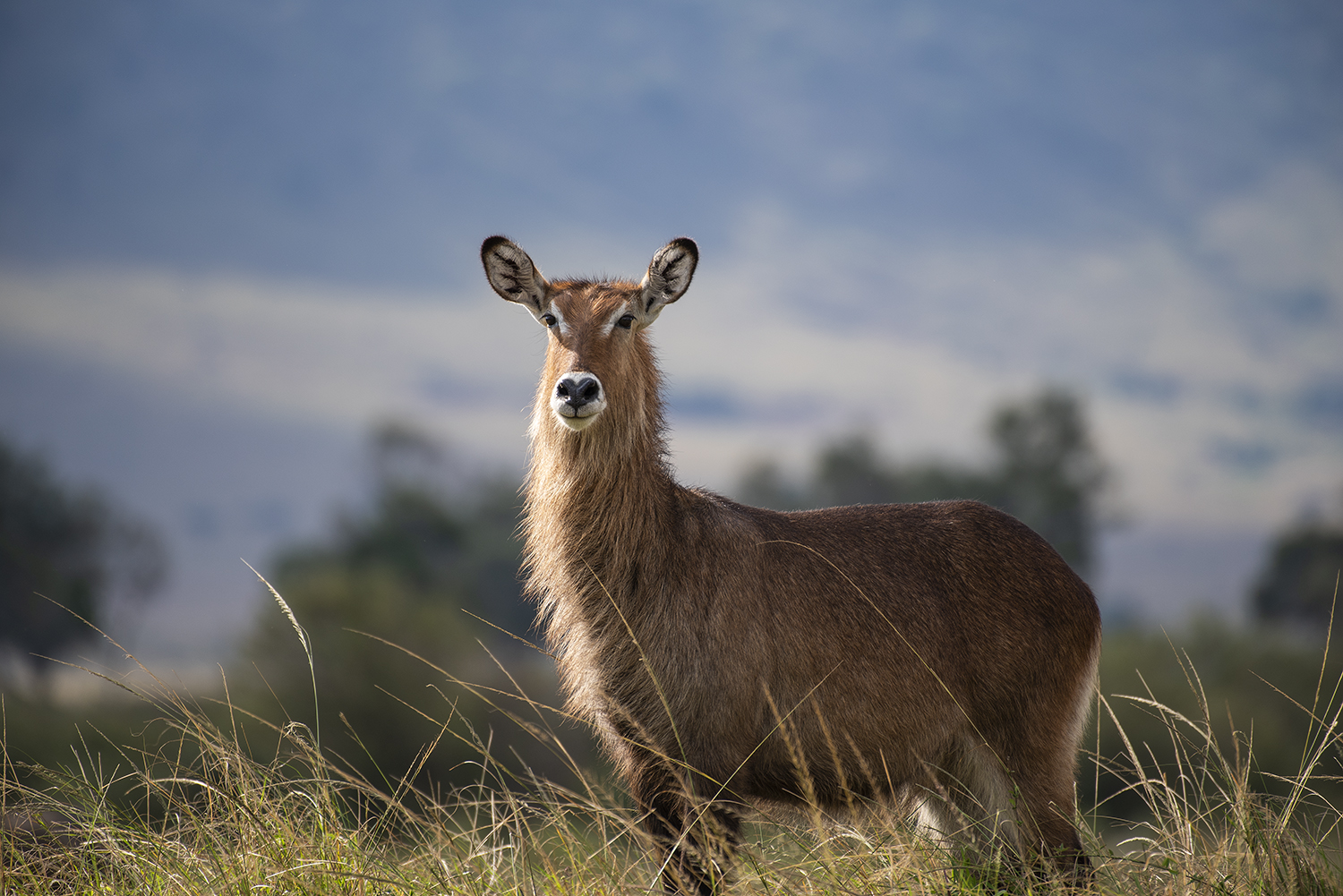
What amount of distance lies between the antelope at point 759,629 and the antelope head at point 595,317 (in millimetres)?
12

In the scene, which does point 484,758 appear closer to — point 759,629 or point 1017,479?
point 759,629

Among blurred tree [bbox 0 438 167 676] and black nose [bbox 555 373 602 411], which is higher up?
black nose [bbox 555 373 602 411]

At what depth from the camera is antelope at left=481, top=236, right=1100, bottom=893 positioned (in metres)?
4.84

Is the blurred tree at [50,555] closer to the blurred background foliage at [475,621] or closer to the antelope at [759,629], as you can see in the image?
the blurred background foliage at [475,621]

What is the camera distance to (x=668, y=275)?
540 centimetres

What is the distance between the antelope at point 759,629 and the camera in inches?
190

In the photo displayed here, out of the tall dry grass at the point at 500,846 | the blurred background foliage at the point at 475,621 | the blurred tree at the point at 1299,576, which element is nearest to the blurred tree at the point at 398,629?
the blurred background foliage at the point at 475,621

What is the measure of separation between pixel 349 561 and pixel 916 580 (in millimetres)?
54880

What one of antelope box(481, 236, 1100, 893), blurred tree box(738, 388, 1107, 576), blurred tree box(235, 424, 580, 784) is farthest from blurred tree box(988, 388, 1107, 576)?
antelope box(481, 236, 1100, 893)

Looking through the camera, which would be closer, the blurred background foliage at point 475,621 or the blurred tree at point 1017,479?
the blurred background foliage at point 475,621

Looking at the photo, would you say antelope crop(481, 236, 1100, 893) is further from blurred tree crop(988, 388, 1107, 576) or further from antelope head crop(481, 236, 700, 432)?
blurred tree crop(988, 388, 1107, 576)

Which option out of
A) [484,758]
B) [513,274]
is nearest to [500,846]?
[484,758]

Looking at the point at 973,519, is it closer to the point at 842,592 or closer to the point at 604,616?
the point at 842,592

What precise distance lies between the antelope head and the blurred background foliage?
13581 mm
